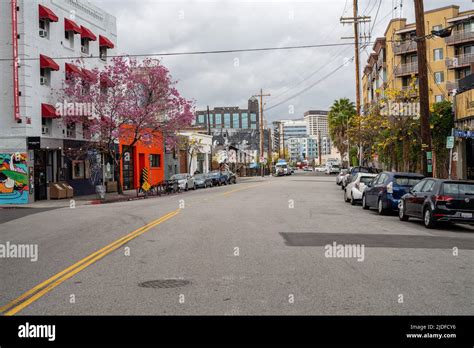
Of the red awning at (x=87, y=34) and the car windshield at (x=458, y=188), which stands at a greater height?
the red awning at (x=87, y=34)

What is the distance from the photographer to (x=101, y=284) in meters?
8.52

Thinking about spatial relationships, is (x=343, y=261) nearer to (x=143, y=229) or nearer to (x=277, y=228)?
(x=277, y=228)

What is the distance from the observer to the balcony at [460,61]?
58688 mm

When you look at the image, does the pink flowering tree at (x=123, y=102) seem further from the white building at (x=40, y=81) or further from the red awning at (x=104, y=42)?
the red awning at (x=104, y=42)

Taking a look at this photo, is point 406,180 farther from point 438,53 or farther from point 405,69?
point 405,69

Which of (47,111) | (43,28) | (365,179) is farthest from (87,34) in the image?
(365,179)

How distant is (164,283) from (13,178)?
27179mm

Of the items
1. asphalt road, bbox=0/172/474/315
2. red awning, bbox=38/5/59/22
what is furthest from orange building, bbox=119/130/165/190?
asphalt road, bbox=0/172/474/315

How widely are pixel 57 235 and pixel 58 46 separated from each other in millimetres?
25072

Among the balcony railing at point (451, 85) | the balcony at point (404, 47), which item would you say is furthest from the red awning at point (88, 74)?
the balcony at point (404, 47)

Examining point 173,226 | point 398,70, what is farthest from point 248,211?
point 398,70

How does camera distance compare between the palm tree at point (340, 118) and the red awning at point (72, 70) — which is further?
the palm tree at point (340, 118)

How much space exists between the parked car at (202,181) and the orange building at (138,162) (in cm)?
414
